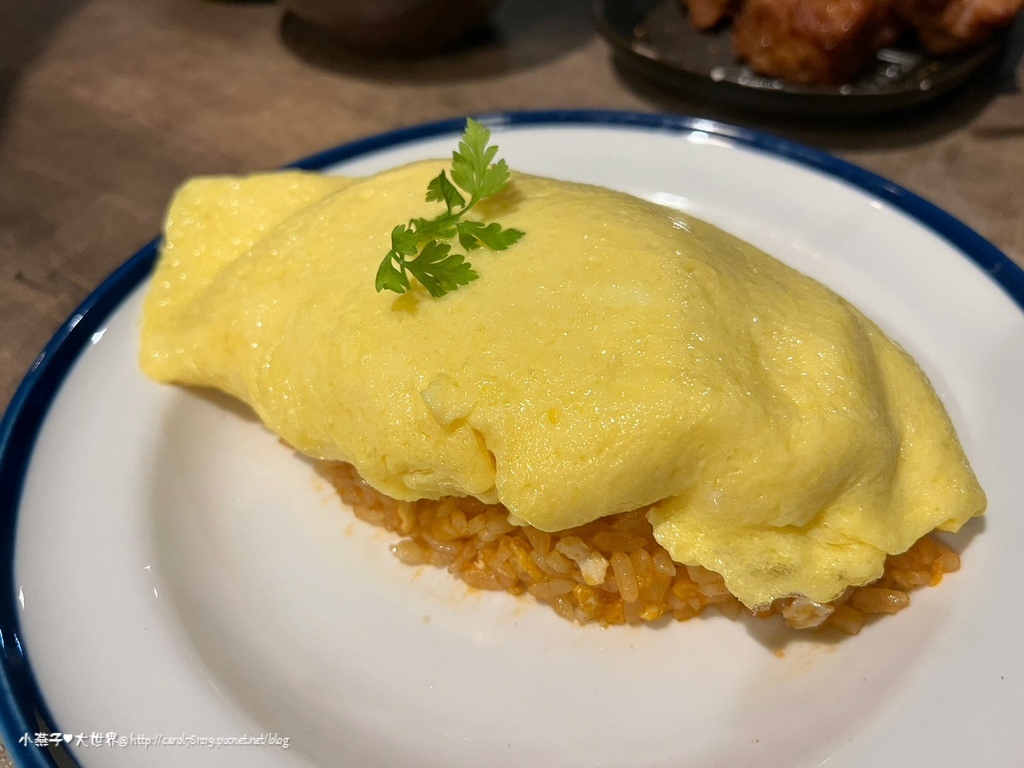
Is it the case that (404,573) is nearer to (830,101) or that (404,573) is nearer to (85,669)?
(85,669)

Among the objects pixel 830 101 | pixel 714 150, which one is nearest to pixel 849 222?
pixel 714 150

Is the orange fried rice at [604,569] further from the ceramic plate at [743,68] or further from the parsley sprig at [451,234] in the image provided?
the ceramic plate at [743,68]

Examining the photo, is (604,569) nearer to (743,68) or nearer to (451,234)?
(451,234)

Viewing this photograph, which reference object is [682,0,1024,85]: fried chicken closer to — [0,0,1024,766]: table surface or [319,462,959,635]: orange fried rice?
[0,0,1024,766]: table surface

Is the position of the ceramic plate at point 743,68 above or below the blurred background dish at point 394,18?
above

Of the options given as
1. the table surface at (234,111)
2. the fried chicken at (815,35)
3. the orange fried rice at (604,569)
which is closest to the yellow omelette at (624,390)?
the orange fried rice at (604,569)

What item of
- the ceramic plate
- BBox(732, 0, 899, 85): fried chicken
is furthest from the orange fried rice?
BBox(732, 0, 899, 85): fried chicken

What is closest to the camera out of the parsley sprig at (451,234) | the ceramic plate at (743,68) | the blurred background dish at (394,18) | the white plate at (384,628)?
the white plate at (384,628)
